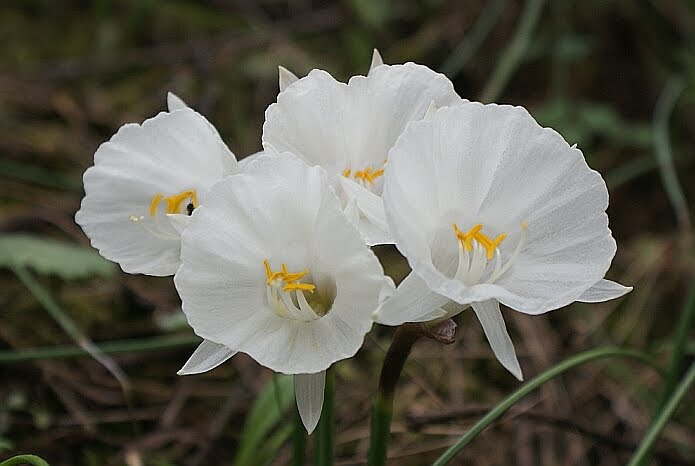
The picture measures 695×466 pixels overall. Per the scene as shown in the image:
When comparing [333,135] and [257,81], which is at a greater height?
[333,135]

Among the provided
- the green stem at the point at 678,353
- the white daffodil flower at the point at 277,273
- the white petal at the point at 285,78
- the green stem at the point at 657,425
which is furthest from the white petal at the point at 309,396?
the green stem at the point at 678,353

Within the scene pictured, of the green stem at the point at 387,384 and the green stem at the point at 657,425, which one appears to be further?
the green stem at the point at 657,425

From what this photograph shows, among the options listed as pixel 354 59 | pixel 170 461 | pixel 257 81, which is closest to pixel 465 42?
pixel 354 59

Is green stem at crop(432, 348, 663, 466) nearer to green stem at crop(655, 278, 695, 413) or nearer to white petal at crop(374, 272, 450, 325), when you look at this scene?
green stem at crop(655, 278, 695, 413)

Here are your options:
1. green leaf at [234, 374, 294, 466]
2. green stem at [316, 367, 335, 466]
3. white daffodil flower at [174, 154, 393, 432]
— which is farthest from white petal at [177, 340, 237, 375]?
green leaf at [234, 374, 294, 466]

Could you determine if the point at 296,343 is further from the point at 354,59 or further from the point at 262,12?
the point at 262,12

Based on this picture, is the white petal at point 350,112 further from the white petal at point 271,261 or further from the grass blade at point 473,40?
the grass blade at point 473,40

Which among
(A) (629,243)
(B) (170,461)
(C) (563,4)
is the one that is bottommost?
(A) (629,243)
